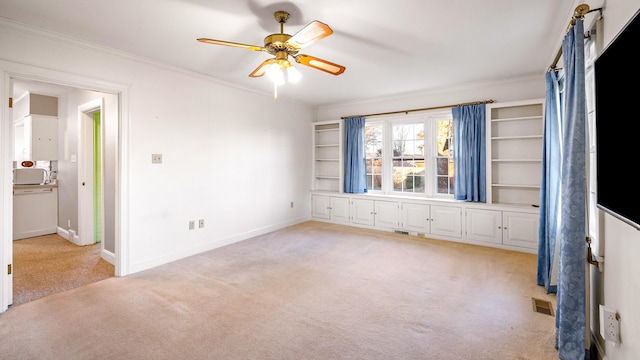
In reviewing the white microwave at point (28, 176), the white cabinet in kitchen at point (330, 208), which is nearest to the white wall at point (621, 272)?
the white cabinet in kitchen at point (330, 208)

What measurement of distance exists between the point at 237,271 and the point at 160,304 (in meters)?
0.93

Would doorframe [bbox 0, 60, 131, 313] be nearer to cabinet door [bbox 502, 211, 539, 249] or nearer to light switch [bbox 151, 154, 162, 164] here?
light switch [bbox 151, 154, 162, 164]

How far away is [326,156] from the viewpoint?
6547mm

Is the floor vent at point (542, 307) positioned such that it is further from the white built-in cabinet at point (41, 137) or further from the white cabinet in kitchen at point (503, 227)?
the white built-in cabinet at point (41, 137)

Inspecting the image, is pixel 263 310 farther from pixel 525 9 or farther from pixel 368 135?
pixel 368 135

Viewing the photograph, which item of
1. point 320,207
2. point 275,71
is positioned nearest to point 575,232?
point 275,71

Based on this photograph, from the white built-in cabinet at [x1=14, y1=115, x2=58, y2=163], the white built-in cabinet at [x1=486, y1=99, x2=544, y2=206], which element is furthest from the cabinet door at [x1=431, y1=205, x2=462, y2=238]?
the white built-in cabinet at [x1=14, y1=115, x2=58, y2=163]

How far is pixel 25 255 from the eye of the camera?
397 cm

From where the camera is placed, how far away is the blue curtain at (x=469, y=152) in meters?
4.54

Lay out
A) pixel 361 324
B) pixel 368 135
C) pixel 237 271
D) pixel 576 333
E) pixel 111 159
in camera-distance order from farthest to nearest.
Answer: pixel 368 135 → pixel 111 159 → pixel 237 271 → pixel 361 324 → pixel 576 333

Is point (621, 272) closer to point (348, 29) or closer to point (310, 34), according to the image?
point (310, 34)

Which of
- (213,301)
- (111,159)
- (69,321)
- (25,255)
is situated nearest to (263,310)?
(213,301)

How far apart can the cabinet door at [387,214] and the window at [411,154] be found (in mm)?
438

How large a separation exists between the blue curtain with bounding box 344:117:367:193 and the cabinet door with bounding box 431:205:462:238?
150cm
